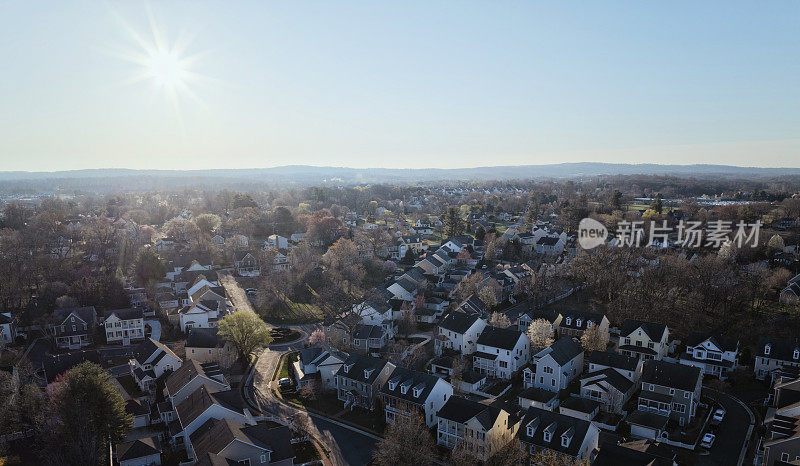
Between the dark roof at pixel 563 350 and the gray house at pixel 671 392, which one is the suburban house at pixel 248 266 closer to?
the dark roof at pixel 563 350

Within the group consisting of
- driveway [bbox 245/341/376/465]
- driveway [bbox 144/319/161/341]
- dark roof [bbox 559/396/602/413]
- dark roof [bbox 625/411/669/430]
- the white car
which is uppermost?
dark roof [bbox 559/396/602/413]

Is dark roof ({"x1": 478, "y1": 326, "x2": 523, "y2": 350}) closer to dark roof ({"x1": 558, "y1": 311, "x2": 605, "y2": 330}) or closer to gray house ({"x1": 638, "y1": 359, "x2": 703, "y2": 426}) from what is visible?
dark roof ({"x1": 558, "y1": 311, "x2": 605, "y2": 330})

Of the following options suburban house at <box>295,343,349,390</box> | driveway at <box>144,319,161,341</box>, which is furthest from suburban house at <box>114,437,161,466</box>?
driveway at <box>144,319,161,341</box>

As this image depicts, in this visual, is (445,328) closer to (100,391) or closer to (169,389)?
(169,389)

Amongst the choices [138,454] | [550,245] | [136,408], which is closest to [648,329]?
[550,245]

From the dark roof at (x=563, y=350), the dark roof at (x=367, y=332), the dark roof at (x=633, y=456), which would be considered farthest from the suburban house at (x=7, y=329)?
the dark roof at (x=633, y=456)
